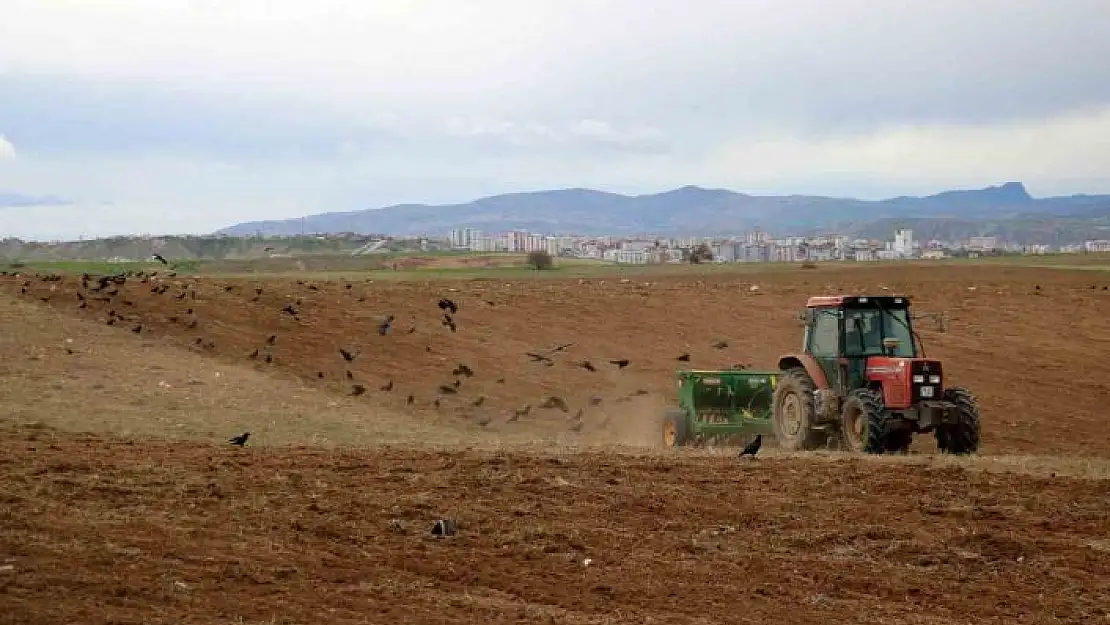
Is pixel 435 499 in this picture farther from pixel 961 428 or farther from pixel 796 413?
pixel 961 428

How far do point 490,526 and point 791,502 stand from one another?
11.8 ft

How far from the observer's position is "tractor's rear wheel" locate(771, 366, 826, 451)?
64.2 ft

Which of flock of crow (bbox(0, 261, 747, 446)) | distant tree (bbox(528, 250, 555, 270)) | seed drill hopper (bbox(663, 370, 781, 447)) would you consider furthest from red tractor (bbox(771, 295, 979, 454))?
distant tree (bbox(528, 250, 555, 270))

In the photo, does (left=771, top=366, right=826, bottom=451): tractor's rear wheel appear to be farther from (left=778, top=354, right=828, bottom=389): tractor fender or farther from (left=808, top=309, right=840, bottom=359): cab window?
(left=808, top=309, right=840, bottom=359): cab window

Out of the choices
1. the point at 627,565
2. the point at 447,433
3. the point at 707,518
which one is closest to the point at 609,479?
the point at 707,518

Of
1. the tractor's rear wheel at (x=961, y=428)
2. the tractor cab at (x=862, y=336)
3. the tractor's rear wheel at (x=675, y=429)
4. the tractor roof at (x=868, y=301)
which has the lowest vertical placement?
the tractor's rear wheel at (x=675, y=429)

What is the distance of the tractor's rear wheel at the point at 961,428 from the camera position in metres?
18.5

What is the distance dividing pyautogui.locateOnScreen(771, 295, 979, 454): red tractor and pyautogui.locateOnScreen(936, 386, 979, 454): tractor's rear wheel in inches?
0.6

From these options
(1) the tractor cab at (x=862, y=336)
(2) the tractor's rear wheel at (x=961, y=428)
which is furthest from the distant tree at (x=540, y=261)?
(2) the tractor's rear wheel at (x=961, y=428)

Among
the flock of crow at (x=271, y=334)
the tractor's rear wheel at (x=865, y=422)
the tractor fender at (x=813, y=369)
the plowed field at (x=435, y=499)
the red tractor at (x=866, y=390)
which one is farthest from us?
the flock of crow at (x=271, y=334)

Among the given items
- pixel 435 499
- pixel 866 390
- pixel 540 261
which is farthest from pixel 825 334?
pixel 540 261

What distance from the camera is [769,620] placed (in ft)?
31.1

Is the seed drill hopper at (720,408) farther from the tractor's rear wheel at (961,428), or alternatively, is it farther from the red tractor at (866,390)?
the tractor's rear wheel at (961,428)

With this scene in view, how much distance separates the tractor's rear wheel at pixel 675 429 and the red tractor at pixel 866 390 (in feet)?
5.41
